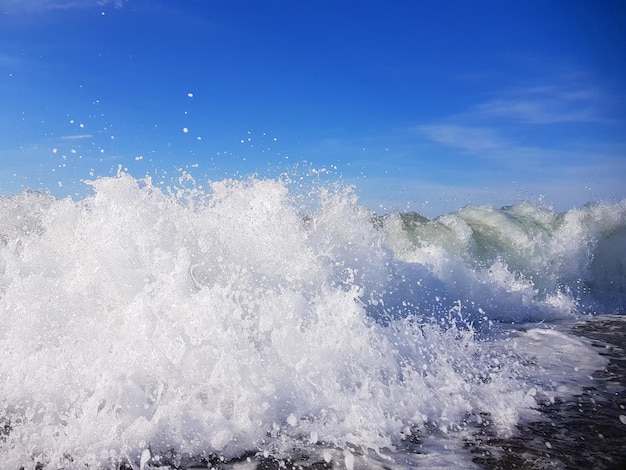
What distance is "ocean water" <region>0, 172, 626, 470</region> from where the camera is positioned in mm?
3322

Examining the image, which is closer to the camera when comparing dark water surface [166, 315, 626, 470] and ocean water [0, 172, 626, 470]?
dark water surface [166, 315, 626, 470]

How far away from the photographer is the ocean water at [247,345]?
3.32 meters

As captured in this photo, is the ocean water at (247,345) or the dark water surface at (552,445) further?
the ocean water at (247,345)

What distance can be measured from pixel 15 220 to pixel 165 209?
15.1ft

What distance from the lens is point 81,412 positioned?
3564 millimetres

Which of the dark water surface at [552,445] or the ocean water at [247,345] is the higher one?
the ocean water at [247,345]

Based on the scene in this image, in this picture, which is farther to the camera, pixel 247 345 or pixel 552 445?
pixel 247 345

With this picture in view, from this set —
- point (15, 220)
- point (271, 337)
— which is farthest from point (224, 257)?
point (15, 220)

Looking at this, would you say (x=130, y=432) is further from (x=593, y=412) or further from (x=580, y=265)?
(x=580, y=265)

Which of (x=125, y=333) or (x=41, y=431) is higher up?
(x=125, y=333)

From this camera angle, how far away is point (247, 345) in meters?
4.40

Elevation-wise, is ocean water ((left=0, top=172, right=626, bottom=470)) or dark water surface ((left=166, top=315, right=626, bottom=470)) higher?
ocean water ((left=0, top=172, right=626, bottom=470))

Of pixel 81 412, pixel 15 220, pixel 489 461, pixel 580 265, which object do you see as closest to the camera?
pixel 489 461

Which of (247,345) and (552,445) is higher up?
(247,345)
